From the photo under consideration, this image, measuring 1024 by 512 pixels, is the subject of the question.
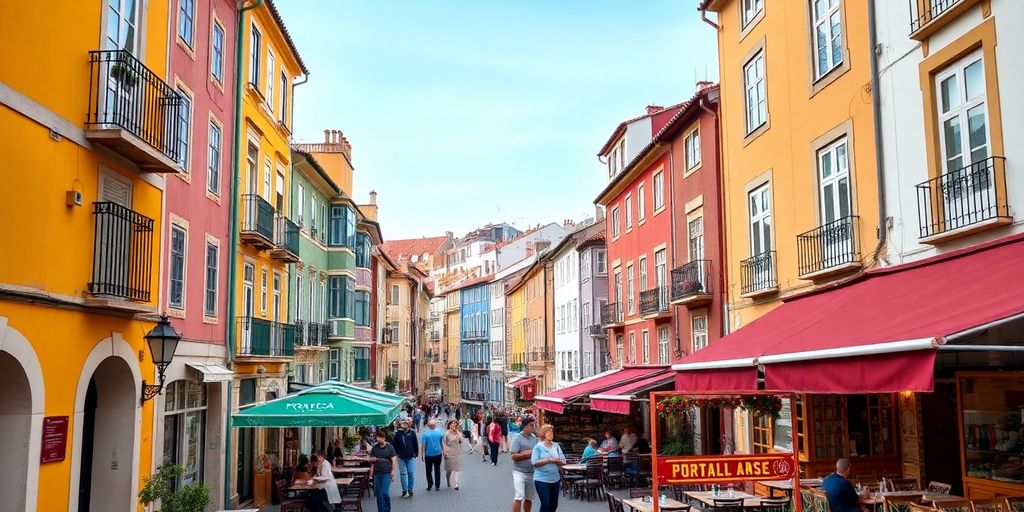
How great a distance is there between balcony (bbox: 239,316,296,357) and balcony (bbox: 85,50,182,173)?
7.34 m

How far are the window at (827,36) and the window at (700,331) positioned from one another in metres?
8.86

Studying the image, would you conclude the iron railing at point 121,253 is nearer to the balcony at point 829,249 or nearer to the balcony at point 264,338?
the balcony at point 264,338

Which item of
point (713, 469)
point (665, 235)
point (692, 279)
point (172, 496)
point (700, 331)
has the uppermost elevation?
point (665, 235)

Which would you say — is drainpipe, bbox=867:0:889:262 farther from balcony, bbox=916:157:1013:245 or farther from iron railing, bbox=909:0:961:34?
iron railing, bbox=909:0:961:34

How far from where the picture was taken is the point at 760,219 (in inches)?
757

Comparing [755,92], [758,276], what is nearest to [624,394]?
[758,276]

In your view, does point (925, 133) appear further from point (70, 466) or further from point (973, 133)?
point (70, 466)

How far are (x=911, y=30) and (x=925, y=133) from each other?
5.11 feet

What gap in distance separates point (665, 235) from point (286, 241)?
11526 millimetres

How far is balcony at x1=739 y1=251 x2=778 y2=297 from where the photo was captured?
18.1m

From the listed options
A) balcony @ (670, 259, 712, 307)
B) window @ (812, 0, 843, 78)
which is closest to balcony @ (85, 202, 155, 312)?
window @ (812, 0, 843, 78)

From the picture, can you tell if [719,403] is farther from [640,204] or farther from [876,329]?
[640,204]

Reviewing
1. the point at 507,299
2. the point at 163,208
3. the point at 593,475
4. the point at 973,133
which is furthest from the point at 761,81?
the point at 507,299

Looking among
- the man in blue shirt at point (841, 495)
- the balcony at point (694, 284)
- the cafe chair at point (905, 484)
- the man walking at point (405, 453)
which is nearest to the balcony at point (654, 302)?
the balcony at point (694, 284)
